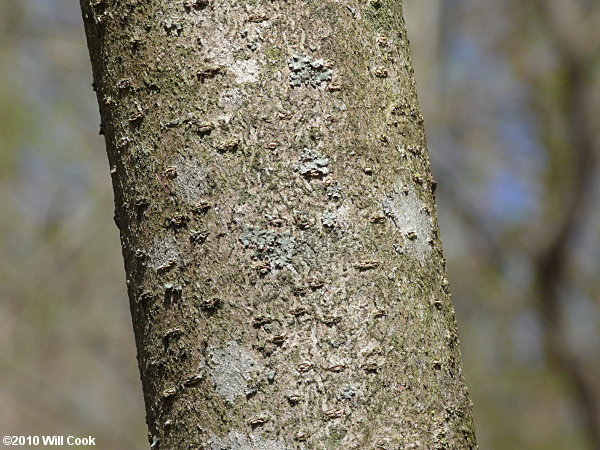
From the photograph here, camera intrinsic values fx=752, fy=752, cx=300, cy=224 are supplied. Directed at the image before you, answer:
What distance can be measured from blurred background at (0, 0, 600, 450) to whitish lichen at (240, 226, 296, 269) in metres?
5.47

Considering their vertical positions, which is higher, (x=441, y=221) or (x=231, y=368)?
(x=441, y=221)

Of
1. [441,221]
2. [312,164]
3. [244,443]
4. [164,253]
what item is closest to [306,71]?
[312,164]

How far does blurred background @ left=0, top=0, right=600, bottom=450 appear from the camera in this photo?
22.7ft

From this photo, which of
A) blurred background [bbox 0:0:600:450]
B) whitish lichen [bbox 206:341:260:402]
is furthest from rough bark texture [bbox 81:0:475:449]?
blurred background [bbox 0:0:600:450]

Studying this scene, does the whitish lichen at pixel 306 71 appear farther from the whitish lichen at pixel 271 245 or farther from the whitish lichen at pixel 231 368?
the whitish lichen at pixel 231 368

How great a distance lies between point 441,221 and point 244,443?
6.73 m

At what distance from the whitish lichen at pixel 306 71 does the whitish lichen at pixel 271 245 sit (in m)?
0.16

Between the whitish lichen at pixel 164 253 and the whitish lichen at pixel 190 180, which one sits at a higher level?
the whitish lichen at pixel 190 180

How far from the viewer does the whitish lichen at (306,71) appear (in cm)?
78

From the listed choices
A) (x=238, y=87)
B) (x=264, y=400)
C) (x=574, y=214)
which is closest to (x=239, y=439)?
(x=264, y=400)

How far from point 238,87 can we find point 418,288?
0.28 metres

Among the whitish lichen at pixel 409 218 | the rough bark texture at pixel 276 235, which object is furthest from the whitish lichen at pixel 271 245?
the whitish lichen at pixel 409 218

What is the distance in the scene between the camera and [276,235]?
76 centimetres

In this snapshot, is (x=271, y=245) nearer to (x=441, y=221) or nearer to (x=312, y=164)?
(x=312, y=164)
